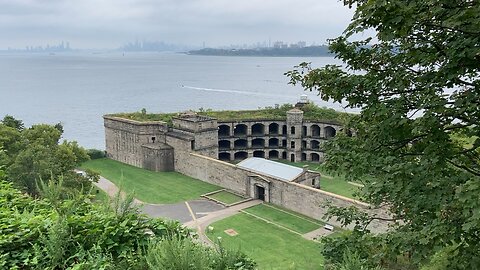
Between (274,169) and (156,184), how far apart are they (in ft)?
37.3

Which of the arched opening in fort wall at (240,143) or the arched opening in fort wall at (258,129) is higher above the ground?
the arched opening in fort wall at (258,129)

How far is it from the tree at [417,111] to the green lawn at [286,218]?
2090 cm

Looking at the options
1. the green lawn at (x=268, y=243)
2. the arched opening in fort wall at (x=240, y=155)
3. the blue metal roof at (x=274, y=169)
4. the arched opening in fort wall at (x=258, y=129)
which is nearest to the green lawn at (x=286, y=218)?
the green lawn at (x=268, y=243)

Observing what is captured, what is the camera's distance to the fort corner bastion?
3497 cm

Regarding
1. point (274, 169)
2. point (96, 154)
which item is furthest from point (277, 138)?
point (96, 154)

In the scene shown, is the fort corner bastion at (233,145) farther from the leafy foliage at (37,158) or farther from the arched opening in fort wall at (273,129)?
the leafy foliage at (37,158)

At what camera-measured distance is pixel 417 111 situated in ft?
27.6

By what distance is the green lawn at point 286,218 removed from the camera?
97.9 feet

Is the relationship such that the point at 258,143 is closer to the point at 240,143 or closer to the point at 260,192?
the point at 240,143

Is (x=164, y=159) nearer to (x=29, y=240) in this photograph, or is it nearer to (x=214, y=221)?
(x=214, y=221)

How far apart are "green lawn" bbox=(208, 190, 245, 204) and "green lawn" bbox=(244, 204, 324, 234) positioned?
225cm

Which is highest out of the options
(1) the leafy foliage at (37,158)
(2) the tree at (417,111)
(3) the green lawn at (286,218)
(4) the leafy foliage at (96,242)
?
(2) the tree at (417,111)

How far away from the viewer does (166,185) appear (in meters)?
39.8

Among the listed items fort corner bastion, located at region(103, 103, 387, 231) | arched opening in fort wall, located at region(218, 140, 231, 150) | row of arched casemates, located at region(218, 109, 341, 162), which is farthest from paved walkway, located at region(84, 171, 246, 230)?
arched opening in fort wall, located at region(218, 140, 231, 150)
